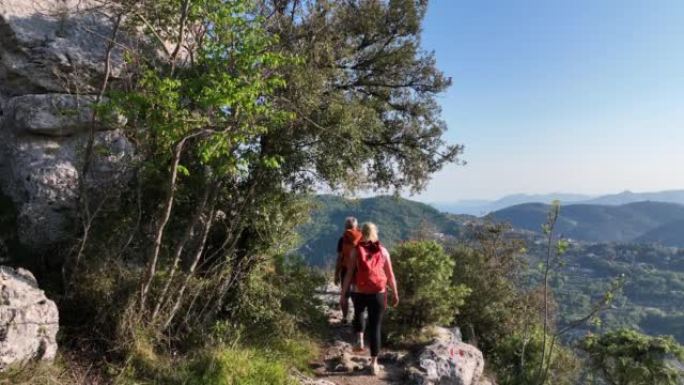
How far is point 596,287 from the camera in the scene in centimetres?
12438

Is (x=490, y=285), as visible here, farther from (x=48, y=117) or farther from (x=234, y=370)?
(x=48, y=117)

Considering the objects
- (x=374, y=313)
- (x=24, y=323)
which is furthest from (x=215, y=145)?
(x=374, y=313)

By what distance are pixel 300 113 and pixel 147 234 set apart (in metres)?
3.61

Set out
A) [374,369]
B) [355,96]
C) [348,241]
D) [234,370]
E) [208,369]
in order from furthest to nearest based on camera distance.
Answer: [355,96], [348,241], [374,369], [234,370], [208,369]

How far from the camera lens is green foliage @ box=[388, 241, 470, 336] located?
1086 cm

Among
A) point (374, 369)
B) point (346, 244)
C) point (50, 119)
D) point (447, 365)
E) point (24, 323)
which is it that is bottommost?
point (447, 365)

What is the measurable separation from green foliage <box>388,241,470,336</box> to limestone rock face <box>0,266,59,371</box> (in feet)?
23.0

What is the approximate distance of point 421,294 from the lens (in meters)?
10.7

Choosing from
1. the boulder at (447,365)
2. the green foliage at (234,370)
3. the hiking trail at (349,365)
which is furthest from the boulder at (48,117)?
the boulder at (447,365)

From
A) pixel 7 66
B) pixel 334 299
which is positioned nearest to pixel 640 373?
pixel 334 299

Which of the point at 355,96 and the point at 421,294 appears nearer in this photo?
the point at 421,294

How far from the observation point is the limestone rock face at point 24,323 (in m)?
5.73

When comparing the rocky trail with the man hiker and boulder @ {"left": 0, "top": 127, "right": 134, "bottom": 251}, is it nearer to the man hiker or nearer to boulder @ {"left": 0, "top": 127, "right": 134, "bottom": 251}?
the man hiker

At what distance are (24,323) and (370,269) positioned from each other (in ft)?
16.8
